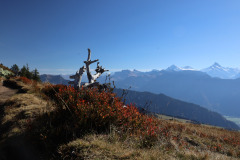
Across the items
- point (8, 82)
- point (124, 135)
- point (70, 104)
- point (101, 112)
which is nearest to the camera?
point (124, 135)

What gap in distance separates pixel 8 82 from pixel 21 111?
11977 millimetres

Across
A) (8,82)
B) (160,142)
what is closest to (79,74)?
(160,142)

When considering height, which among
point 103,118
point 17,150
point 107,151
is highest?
point 103,118

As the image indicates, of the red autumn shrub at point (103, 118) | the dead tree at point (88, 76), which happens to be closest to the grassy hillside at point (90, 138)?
the red autumn shrub at point (103, 118)

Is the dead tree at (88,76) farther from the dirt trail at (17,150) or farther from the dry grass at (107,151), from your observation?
the dry grass at (107,151)

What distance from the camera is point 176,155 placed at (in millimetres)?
4234

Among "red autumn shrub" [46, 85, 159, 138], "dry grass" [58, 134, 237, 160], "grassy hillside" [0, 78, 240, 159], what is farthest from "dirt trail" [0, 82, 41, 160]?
"red autumn shrub" [46, 85, 159, 138]

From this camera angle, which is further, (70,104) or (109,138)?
(70,104)

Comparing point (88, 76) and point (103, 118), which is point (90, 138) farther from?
point (88, 76)

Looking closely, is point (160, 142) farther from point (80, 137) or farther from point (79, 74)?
point (79, 74)

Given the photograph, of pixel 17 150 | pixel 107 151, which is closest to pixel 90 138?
pixel 107 151

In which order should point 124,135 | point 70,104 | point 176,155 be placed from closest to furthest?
point 176,155 < point 124,135 < point 70,104

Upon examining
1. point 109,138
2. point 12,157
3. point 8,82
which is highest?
point 8,82

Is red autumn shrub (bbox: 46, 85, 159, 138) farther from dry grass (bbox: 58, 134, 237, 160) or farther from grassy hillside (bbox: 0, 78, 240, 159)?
dry grass (bbox: 58, 134, 237, 160)
